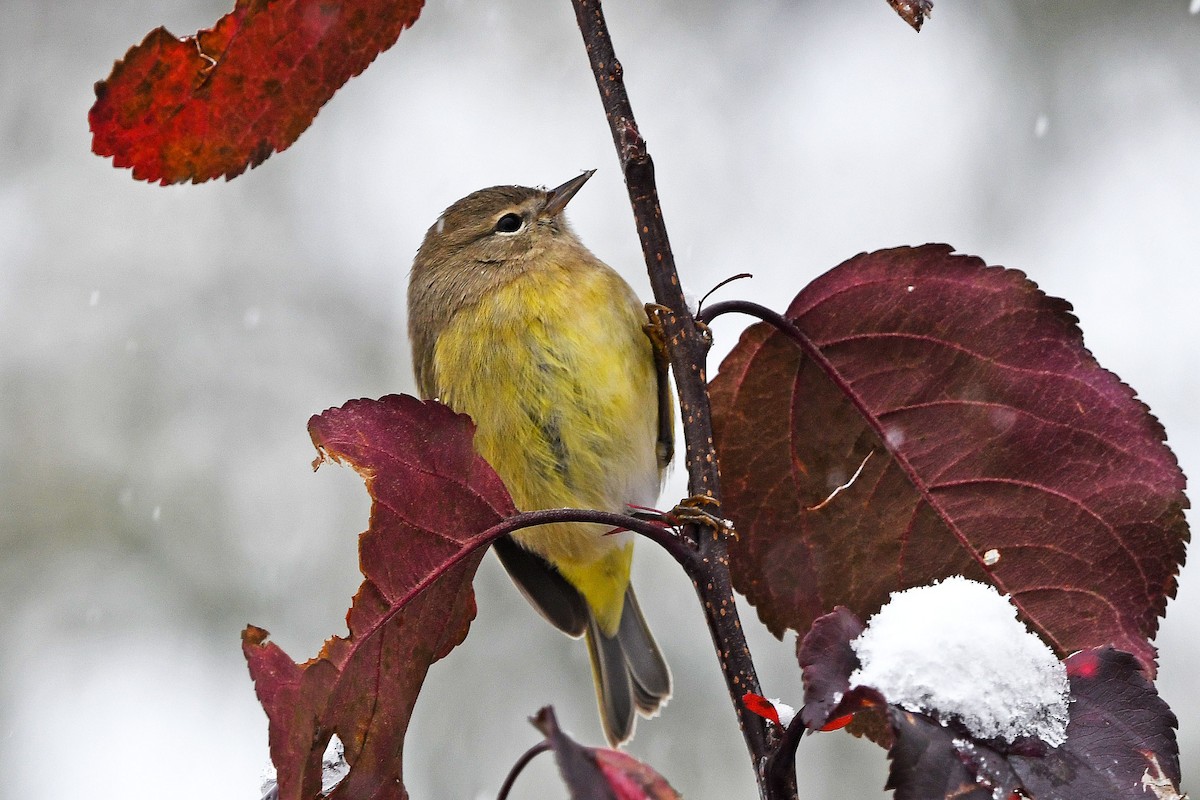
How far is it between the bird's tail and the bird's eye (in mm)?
1265

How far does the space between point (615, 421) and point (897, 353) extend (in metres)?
1.48

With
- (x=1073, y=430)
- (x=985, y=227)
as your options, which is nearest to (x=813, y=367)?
(x=1073, y=430)

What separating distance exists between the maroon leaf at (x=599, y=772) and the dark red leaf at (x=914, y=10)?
72 cm

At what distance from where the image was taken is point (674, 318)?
1.41 m

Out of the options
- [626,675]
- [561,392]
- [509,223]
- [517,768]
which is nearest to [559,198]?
[509,223]

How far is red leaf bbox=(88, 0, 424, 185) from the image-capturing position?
134 cm

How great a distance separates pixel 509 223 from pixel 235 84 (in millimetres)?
2383

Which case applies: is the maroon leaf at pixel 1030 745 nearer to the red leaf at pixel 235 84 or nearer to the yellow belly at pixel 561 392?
the red leaf at pixel 235 84

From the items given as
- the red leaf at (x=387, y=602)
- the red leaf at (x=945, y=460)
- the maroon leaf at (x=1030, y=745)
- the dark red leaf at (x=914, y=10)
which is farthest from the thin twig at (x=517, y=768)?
the dark red leaf at (x=914, y=10)

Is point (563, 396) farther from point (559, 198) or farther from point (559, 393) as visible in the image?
point (559, 198)

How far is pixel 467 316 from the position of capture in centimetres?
322

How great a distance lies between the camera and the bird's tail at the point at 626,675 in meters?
3.68

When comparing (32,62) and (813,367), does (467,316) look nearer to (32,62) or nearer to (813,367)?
(813,367)

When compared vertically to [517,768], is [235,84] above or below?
above
